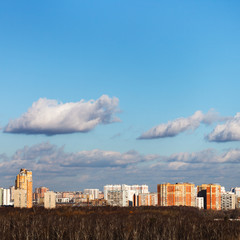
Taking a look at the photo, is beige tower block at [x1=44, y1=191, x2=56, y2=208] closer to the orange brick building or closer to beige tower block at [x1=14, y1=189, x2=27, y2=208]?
the orange brick building

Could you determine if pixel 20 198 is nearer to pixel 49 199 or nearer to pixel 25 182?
pixel 25 182

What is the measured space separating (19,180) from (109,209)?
5278cm

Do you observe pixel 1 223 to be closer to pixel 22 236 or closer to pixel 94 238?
pixel 22 236

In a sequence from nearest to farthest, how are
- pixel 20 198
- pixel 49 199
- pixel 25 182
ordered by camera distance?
pixel 20 198 → pixel 49 199 → pixel 25 182

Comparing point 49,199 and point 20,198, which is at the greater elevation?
point 20,198

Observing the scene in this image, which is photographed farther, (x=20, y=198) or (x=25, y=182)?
(x=25, y=182)

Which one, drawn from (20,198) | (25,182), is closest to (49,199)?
(25,182)

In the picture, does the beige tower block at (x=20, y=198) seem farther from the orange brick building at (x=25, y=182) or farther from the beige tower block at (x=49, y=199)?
the beige tower block at (x=49, y=199)

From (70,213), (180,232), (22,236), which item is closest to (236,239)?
(180,232)

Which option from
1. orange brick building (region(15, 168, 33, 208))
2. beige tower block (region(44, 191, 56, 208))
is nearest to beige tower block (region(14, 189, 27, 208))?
orange brick building (region(15, 168, 33, 208))

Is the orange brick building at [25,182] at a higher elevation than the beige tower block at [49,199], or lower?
higher

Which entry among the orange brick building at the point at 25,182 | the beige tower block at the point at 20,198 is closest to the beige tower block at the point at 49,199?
the orange brick building at the point at 25,182

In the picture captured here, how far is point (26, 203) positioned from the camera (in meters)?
186

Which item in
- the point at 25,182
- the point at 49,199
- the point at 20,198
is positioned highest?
the point at 25,182
